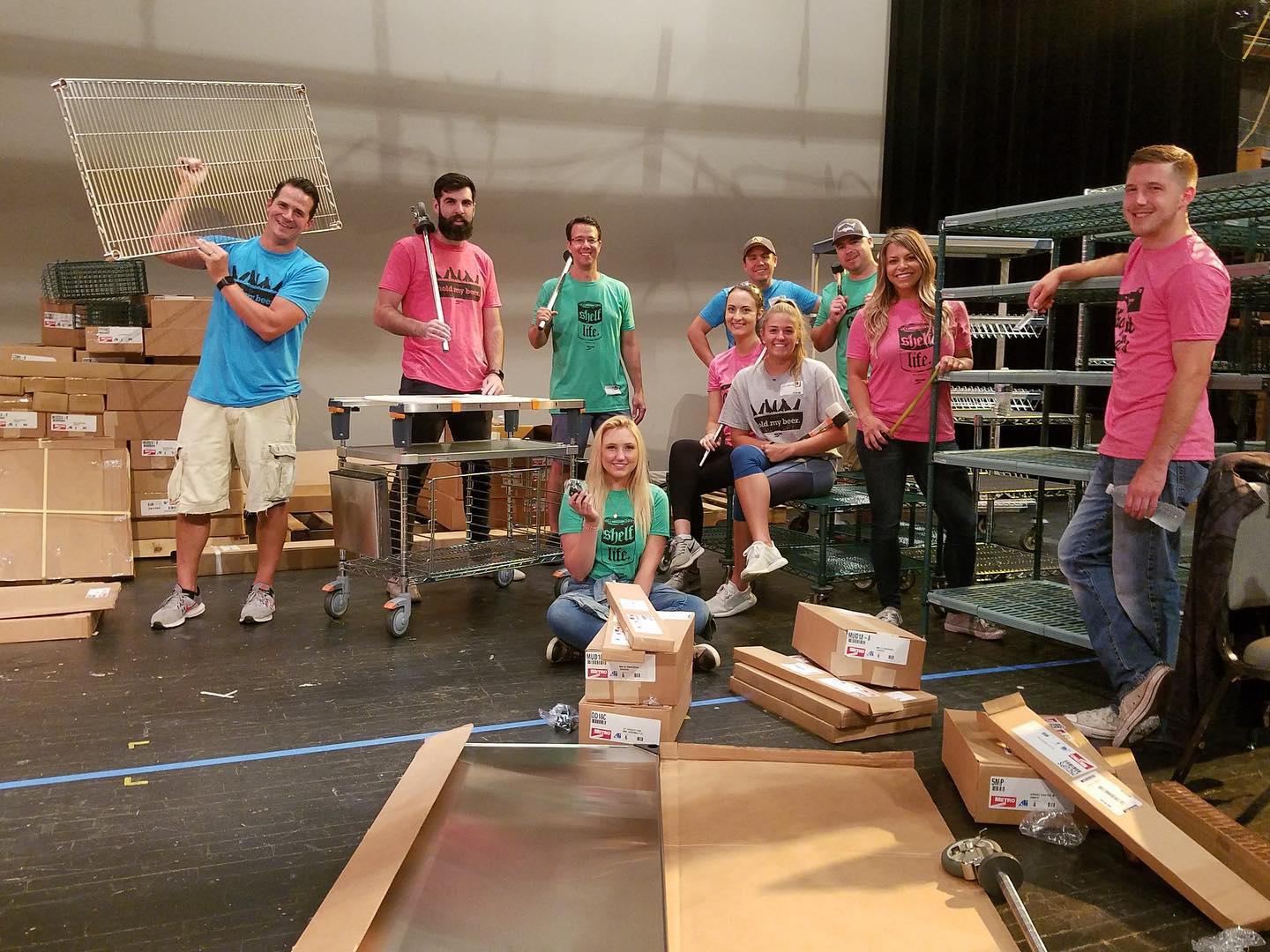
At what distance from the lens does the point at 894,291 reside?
372cm

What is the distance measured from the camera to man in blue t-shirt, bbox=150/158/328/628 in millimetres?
3535

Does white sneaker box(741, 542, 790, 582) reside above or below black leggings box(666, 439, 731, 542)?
below

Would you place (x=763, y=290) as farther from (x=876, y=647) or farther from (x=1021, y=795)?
(x=1021, y=795)

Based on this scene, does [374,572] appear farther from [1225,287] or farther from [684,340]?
[684,340]

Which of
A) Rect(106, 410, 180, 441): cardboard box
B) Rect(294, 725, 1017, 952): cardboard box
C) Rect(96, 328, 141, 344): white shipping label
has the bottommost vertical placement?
Rect(294, 725, 1017, 952): cardboard box

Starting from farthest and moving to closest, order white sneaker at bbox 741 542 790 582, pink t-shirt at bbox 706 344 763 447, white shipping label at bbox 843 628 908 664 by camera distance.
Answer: pink t-shirt at bbox 706 344 763 447, white sneaker at bbox 741 542 790 582, white shipping label at bbox 843 628 908 664

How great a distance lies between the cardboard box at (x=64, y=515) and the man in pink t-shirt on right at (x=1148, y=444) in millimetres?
3973

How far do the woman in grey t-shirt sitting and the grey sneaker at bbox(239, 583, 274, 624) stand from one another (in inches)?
68.7

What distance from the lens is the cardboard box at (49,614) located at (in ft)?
11.4

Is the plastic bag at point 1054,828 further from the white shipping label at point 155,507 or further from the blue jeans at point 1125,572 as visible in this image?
the white shipping label at point 155,507

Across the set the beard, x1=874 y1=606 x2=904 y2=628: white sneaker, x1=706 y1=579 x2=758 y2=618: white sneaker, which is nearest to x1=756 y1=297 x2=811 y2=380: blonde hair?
x1=706 y1=579 x2=758 y2=618: white sneaker

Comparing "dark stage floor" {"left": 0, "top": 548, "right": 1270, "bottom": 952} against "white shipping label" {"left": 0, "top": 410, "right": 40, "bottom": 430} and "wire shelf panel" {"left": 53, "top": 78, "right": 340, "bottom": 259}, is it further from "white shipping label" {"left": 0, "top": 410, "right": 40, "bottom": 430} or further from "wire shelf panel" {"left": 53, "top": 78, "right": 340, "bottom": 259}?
"wire shelf panel" {"left": 53, "top": 78, "right": 340, "bottom": 259}

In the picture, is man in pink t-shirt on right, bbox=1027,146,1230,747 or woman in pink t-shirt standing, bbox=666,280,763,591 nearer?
man in pink t-shirt on right, bbox=1027,146,1230,747

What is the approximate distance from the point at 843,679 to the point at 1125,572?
821 millimetres
